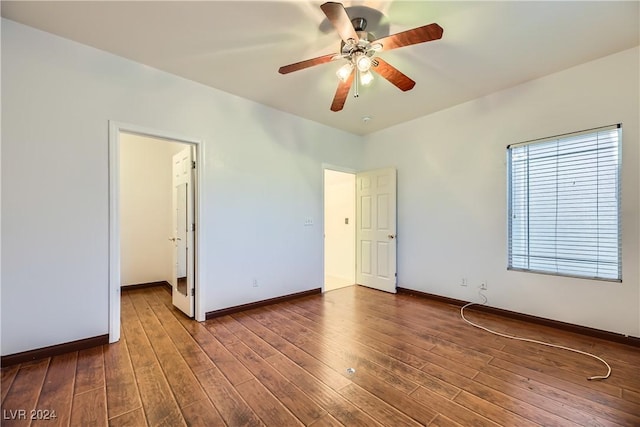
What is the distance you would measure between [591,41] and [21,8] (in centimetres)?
460

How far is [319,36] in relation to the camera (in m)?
2.30

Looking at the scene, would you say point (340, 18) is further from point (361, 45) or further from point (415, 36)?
point (415, 36)

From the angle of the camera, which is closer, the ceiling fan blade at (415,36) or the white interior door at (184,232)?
Answer: the ceiling fan blade at (415,36)

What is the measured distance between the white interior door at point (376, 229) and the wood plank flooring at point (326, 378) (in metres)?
1.40

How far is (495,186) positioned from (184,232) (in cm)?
392

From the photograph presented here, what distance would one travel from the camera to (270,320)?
10.5 feet

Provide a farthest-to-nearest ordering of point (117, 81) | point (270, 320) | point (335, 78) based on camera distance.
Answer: point (270, 320) → point (335, 78) → point (117, 81)

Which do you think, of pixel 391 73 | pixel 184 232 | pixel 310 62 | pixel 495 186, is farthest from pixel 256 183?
pixel 495 186

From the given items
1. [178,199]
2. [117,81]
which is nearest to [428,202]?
[178,199]

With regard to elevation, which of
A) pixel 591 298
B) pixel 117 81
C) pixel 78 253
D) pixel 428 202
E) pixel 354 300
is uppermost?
pixel 117 81

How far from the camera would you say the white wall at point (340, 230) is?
5.09 metres

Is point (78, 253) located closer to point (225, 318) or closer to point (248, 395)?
point (225, 318)

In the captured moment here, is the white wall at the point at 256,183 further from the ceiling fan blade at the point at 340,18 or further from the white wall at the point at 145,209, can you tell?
the ceiling fan blade at the point at 340,18

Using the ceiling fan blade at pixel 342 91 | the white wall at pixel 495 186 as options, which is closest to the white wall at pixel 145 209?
the ceiling fan blade at pixel 342 91
